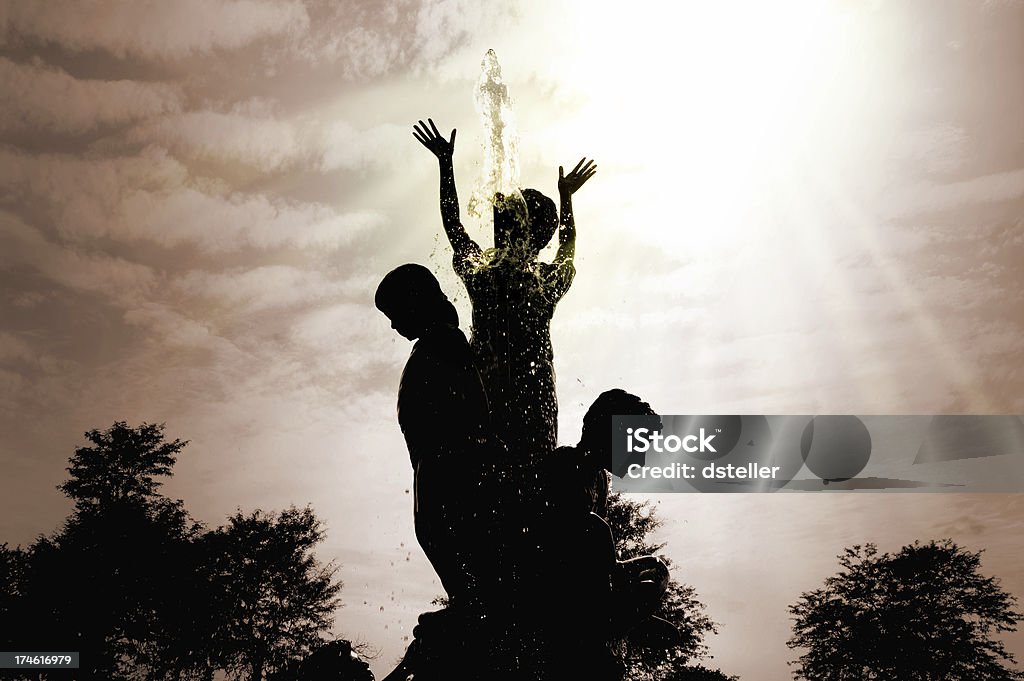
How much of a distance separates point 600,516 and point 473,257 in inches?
102

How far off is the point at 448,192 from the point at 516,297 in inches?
60.1

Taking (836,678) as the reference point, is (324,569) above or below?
above

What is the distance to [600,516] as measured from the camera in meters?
5.64

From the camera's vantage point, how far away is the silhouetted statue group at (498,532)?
5.12 metres

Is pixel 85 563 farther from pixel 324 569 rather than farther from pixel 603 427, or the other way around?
pixel 603 427

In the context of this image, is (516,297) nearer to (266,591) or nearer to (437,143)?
(437,143)

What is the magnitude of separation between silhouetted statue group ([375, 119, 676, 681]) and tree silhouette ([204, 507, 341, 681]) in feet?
92.9

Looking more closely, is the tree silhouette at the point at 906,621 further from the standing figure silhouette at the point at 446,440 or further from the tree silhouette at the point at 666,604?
the standing figure silhouette at the point at 446,440

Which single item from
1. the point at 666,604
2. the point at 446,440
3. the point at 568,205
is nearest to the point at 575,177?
the point at 568,205

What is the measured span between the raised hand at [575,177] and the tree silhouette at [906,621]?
27.6m

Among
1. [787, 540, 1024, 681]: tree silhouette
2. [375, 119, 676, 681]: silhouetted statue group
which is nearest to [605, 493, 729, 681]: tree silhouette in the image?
[787, 540, 1024, 681]: tree silhouette

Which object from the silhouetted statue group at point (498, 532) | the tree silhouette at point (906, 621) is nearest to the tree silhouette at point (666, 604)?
the tree silhouette at point (906, 621)

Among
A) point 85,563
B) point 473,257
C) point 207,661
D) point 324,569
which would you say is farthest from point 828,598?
point 473,257

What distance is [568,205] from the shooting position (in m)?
8.14
